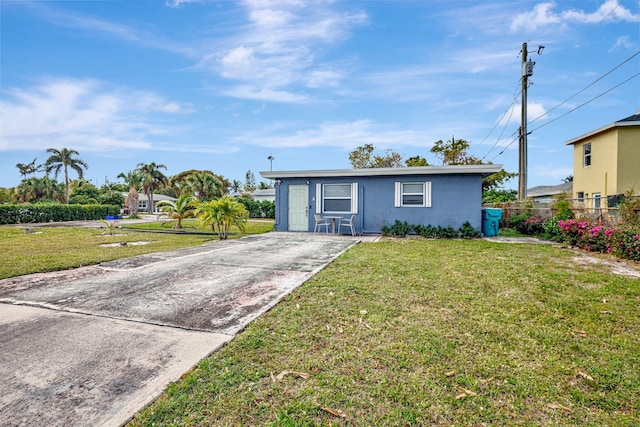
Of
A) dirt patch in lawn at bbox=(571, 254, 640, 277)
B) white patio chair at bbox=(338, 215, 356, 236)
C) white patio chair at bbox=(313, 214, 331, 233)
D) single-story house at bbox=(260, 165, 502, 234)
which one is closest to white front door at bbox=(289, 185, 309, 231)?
single-story house at bbox=(260, 165, 502, 234)

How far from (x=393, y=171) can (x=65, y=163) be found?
3823cm

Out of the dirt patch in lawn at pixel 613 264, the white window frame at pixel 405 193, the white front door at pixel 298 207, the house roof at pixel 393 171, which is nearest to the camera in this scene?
the dirt patch in lawn at pixel 613 264

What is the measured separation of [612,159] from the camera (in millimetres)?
14234

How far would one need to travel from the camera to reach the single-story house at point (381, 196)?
1098 centimetres

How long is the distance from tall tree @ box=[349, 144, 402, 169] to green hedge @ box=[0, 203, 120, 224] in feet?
78.8

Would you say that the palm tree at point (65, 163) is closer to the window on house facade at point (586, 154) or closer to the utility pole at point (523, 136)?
the utility pole at point (523, 136)

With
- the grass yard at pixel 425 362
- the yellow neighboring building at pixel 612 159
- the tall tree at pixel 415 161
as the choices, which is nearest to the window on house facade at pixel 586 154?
the yellow neighboring building at pixel 612 159

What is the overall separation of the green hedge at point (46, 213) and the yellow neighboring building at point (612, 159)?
30858 millimetres

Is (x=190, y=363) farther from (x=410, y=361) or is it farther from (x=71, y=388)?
(x=410, y=361)

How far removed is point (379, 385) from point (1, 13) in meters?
13.1

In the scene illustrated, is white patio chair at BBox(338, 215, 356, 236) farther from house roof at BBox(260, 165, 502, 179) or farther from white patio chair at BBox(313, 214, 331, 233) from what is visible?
house roof at BBox(260, 165, 502, 179)

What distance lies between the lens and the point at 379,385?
2.12 m

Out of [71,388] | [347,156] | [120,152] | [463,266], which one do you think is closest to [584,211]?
[463,266]

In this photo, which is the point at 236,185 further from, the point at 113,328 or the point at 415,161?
the point at 113,328
